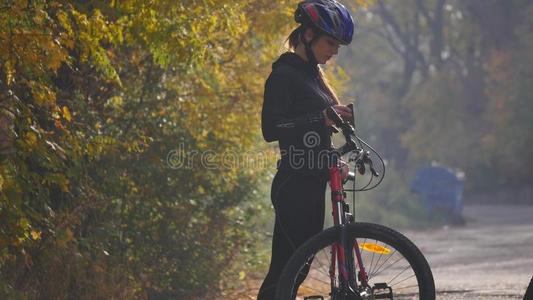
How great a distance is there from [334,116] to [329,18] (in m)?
0.51

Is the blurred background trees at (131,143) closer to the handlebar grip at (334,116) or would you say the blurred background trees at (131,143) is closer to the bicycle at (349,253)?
the handlebar grip at (334,116)

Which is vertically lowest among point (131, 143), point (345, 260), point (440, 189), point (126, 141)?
point (345, 260)

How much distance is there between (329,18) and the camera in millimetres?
6039

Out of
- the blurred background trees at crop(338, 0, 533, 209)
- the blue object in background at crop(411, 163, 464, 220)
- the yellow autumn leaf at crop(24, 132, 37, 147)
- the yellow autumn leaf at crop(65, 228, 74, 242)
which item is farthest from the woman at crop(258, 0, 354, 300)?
the blurred background trees at crop(338, 0, 533, 209)

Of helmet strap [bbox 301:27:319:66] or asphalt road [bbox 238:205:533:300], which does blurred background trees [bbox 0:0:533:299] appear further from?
helmet strap [bbox 301:27:319:66]

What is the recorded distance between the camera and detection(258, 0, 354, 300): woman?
19.8 feet

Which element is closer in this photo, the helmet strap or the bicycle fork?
the bicycle fork

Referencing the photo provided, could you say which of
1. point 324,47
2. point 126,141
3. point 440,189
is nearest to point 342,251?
point 324,47

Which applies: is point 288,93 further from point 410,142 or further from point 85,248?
point 410,142

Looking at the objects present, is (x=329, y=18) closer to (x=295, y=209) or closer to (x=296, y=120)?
(x=296, y=120)

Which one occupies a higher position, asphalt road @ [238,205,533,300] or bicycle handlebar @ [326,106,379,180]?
asphalt road @ [238,205,533,300]

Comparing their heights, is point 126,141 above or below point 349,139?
above

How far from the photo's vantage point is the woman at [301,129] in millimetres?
6027

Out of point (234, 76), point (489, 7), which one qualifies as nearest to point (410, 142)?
point (489, 7)
